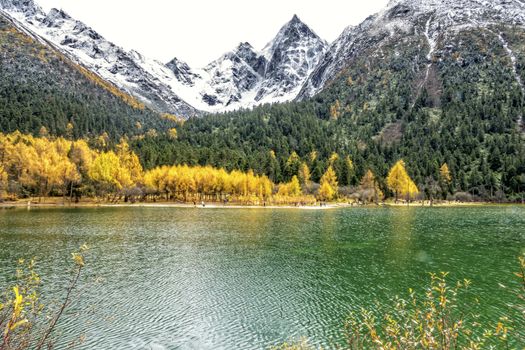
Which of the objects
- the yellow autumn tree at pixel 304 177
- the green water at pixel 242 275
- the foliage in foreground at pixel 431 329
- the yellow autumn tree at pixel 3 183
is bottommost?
the green water at pixel 242 275

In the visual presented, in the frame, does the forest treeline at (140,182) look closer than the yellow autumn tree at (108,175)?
Yes

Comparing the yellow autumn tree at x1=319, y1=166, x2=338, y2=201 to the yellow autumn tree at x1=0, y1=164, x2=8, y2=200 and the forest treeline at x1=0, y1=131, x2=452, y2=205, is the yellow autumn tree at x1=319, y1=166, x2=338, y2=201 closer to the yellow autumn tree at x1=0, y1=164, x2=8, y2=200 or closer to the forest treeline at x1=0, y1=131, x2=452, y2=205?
the forest treeline at x1=0, y1=131, x2=452, y2=205

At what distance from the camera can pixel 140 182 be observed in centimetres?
16962

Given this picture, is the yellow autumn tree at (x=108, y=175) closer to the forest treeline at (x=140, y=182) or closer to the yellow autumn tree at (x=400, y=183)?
the forest treeline at (x=140, y=182)

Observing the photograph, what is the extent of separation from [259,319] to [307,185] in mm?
154295

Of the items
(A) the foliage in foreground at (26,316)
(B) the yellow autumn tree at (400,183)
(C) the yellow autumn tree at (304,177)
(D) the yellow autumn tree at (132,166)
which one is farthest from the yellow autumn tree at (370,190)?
(A) the foliage in foreground at (26,316)

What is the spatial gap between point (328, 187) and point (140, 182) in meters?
84.6

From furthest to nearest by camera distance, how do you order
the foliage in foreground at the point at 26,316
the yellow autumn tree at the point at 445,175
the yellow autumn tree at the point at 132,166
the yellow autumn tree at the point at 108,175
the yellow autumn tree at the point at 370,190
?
the yellow autumn tree at the point at 445,175
the yellow autumn tree at the point at 370,190
the yellow autumn tree at the point at 132,166
the yellow autumn tree at the point at 108,175
the foliage in foreground at the point at 26,316

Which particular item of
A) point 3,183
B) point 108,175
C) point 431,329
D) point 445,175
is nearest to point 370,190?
point 445,175

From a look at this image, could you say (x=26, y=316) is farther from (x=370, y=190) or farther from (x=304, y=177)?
(x=304, y=177)

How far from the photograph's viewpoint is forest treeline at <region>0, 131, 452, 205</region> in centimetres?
14638

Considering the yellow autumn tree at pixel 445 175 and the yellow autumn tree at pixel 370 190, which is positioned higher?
the yellow autumn tree at pixel 445 175

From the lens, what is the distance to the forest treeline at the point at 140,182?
146 m

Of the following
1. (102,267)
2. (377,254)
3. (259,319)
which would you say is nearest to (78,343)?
(259,319)
